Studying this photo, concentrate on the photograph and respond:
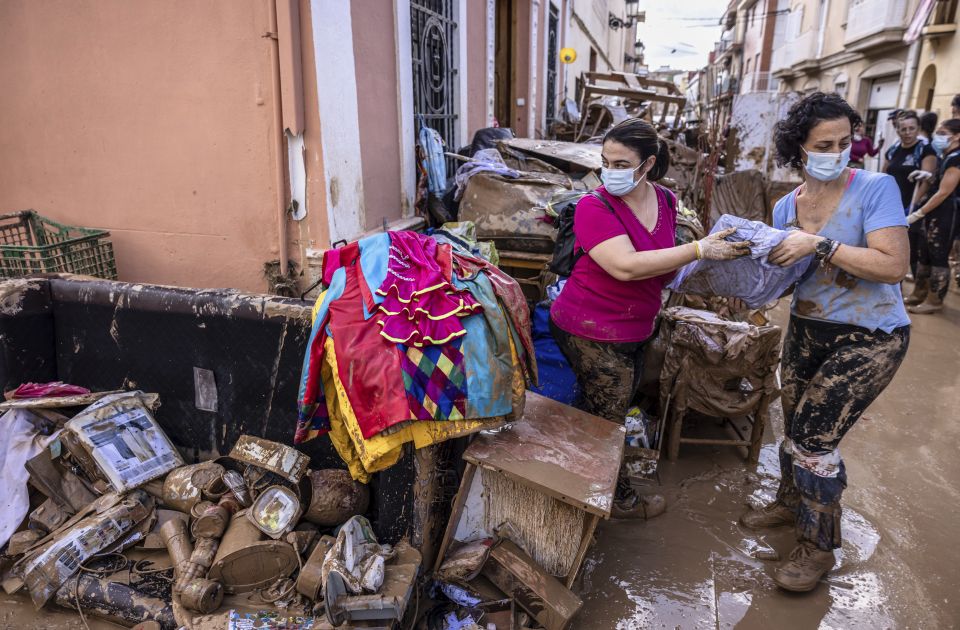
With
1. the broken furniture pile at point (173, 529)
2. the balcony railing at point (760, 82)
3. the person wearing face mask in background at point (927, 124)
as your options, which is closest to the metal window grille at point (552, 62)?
the person wearing face mask in background at point (927, 124)

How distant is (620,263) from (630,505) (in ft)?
4.35

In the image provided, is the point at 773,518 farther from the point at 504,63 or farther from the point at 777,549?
the point at 504,63

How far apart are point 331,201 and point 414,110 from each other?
1.72 metres

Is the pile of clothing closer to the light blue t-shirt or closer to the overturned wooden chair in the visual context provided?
the light blue t-shirt

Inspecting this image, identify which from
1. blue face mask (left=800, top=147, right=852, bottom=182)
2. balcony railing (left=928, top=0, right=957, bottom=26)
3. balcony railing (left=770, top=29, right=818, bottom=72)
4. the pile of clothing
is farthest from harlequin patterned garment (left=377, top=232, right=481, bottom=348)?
balcony railing (left=770, top=29, right=818, bottom=72)

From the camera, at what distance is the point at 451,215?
→ 189 inches

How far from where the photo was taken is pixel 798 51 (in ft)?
74.5

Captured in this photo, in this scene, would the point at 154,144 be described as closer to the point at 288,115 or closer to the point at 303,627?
the point at 288,115

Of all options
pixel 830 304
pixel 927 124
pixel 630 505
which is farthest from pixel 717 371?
pixel 927 124

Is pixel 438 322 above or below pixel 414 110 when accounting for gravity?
below

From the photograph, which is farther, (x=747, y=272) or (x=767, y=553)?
(x=767, y=553)

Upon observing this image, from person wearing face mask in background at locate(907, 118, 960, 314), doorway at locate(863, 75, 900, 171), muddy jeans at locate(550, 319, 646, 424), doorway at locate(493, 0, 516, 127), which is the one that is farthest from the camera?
doorway at locate(863, 75, 900, 171)

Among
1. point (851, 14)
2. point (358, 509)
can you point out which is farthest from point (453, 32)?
point (851, 14)

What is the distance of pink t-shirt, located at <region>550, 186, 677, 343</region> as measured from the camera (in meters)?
2.41
